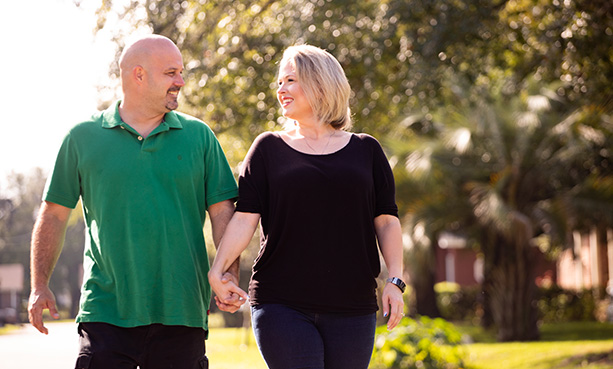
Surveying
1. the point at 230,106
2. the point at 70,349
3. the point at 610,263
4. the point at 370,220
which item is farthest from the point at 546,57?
the point at 610,263

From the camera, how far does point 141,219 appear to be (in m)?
3.55

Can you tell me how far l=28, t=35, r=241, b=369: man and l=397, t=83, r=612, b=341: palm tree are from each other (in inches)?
571

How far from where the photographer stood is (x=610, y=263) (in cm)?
2508

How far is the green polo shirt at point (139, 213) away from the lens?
139 inches

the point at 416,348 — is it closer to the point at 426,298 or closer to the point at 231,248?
the point at 231,248

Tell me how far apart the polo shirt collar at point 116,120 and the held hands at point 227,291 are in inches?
26.2

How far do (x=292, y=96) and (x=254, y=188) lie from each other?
41 cm

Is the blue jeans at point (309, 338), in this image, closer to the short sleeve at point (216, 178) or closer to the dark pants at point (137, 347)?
the dark pants at point (137, 347)

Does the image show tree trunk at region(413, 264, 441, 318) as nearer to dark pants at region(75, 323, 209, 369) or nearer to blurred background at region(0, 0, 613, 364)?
blurred background at region(0, 0, 613, 364)

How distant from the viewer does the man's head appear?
3.70 metres

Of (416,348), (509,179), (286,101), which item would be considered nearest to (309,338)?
(286,101)

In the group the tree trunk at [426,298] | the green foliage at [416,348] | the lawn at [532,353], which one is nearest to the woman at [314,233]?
the green foliage at [416,348]

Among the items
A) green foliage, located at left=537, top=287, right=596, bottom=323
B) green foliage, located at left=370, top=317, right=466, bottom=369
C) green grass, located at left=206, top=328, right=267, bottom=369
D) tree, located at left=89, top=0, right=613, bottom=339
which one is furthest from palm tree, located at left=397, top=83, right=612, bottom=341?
tree, located at left=89, top=0, right=613, bottom=339

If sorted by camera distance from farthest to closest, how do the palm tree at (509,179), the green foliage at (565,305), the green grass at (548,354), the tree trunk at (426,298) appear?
the tree trunk at (426,298) → the green foliage at (565,305) → the palm tree at (509,179) → the green grass at (548,354)
